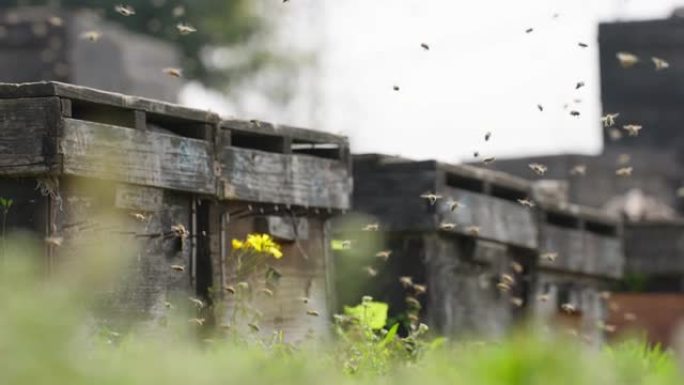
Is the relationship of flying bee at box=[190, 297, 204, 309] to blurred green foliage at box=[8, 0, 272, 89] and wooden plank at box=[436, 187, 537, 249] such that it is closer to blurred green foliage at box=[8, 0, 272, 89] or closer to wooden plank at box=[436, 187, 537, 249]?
wooden plank at box=[436, 187, 537, 249]

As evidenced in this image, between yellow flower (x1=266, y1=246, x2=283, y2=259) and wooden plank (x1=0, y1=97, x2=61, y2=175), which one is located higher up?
wooden plank (x1=0, y1=97, x2=61, y2=175)

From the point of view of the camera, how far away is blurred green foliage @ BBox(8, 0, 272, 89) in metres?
36.3

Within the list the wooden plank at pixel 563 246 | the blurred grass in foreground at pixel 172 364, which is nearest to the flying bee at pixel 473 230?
the wooden plank at pixel 563 246

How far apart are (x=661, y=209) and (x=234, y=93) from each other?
2066 cm

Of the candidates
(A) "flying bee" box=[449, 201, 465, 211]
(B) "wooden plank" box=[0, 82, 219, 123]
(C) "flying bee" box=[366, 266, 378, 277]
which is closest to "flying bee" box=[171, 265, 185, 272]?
(B) "wooden plank" box=[0, 82, 219, 123]

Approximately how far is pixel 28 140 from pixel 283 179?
249 cm

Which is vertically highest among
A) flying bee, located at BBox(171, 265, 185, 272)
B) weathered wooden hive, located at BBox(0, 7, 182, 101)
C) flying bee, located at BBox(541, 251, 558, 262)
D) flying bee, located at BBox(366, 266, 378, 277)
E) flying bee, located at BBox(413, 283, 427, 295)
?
weathered wooden hive, located at BBox(0, 7, 182, 101)

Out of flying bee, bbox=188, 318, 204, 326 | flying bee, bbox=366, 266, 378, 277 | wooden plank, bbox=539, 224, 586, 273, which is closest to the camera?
flying bee, bbox=188, 318, 204, 326

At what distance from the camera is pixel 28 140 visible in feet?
29.3

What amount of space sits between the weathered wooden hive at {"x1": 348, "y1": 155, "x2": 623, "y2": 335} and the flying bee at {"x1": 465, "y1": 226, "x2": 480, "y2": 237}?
11 mm

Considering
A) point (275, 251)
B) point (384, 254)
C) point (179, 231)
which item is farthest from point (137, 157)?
point (384, 254)

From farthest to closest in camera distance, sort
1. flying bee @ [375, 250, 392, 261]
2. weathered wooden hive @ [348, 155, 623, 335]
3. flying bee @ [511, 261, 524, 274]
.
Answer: flying bee @ [511, 261, 524, 274]
weathered wooden hive @ [348, 155, 623, 335]
flying bee @ [375, 250, 392, 261]

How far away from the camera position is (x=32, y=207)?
901 centimetres

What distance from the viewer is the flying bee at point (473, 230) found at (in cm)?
1332
